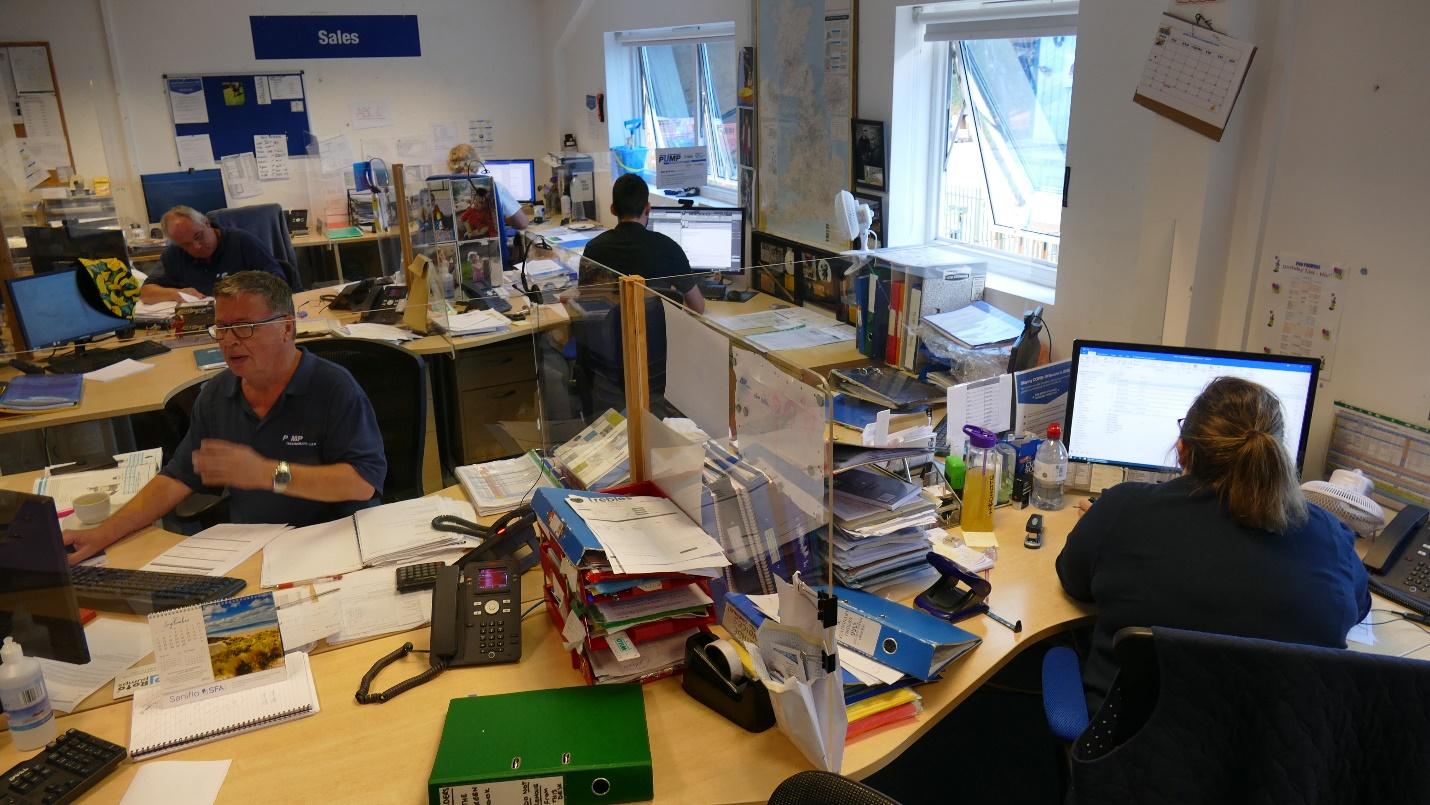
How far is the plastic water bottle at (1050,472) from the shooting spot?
243 centimetres

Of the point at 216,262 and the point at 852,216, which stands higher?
the point at 852,216

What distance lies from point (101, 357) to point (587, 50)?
4121 millimetres

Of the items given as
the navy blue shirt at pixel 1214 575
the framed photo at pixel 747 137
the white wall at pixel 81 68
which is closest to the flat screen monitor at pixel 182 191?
the white wall at pixel 81 68

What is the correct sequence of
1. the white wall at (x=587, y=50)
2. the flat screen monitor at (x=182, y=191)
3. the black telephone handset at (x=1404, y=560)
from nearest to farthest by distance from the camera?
the black telephone handset at (x=1404, y=560), the white wall at (x=587, y=50), the flat screen monitor at (x=182, y=191)

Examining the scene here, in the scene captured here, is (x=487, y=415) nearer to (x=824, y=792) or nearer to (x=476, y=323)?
(x=476, y=323)

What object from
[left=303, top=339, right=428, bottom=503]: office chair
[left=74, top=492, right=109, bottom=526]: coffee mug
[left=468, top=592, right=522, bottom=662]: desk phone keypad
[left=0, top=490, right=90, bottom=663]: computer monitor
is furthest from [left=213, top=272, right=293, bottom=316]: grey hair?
[left=468, top=592, right=522, bottom=662]: desk phone keypad

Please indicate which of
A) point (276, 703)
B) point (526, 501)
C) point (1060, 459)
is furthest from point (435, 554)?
point (1060, 459)

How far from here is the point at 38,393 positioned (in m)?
3.25

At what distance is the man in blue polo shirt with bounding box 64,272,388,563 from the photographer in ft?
8.11

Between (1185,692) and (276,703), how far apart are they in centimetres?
151

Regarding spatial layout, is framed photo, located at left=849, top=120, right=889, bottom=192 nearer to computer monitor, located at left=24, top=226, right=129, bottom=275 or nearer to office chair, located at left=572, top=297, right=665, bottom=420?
office chair, located at left=572, top=297, right=665, bottom=420

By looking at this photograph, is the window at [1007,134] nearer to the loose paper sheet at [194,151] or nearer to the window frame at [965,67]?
the window frame at [965,67]

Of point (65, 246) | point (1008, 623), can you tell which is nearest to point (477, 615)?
point (1008, 623)

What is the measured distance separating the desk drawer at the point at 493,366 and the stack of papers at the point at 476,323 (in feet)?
0.26
